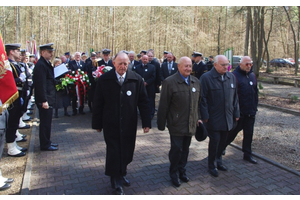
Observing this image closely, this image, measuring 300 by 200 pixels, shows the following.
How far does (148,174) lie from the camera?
180 inches

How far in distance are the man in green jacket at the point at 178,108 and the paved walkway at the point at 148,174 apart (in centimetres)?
46

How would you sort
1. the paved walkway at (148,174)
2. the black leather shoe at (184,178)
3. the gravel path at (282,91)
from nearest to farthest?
the paved walkway at (148,174) → the black leather shoe at (184,178) → the gravel path at (282,91)

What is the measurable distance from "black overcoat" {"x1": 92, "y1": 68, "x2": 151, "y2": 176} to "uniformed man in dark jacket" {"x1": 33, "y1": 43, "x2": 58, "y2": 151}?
2.19 metres

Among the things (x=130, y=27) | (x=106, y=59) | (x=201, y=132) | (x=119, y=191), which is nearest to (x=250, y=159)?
(x=201, y=132)

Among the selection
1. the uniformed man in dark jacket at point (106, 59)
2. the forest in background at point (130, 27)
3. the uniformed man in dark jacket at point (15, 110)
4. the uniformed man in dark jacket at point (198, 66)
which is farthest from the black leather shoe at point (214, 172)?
the forest in background at point (130, 27)

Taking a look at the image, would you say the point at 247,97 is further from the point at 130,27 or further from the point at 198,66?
the point at 130,27

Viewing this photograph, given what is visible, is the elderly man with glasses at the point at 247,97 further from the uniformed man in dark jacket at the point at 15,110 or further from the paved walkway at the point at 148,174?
the uniformed man in dark jacket at the point at 15,110

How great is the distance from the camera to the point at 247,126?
5336 mm

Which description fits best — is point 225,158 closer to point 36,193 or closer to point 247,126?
point 247,126

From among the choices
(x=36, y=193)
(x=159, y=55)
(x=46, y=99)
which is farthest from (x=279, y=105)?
(x=159, y=55)

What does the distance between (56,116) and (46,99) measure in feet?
13.1

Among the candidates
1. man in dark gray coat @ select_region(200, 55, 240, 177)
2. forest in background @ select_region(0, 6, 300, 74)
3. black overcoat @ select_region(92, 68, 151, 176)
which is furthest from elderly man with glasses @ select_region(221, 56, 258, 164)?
forest in background @ select_region(0, 6, 300, 74)

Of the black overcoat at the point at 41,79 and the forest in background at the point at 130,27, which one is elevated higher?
the forest in background at the point at 130,27

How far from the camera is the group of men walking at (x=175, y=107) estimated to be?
152 inches
